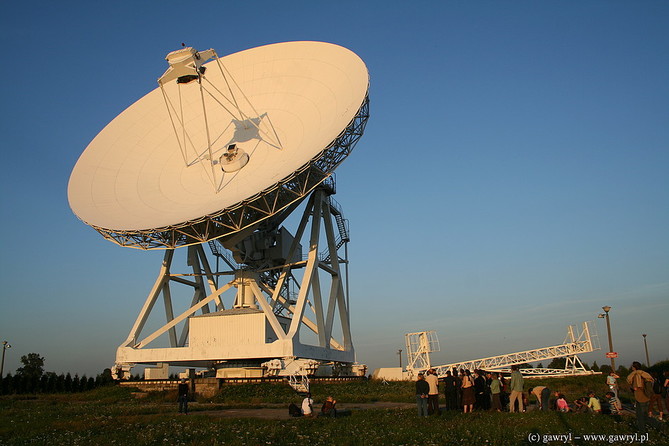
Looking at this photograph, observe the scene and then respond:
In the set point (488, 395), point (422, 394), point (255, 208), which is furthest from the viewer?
point (255, 208)

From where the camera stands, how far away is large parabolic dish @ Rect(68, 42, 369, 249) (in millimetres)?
32125

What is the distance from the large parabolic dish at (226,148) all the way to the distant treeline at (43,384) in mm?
23840

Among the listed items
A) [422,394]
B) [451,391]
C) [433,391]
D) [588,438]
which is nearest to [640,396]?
[588,438]

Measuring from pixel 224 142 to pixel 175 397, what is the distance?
1624cm

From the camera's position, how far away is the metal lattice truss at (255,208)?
31.1 m

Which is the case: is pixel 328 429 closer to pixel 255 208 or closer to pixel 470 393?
pixel 470 393

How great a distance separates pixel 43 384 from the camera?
54344 mm

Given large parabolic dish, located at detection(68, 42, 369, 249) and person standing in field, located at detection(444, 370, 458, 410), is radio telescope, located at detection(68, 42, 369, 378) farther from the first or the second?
person standing in field, located at detection(444, 370, 458, 410)

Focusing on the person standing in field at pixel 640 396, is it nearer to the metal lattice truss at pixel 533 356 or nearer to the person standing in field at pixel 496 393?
the person standing in field at pixel 496 393

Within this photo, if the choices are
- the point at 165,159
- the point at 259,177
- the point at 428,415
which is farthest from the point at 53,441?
the point at 165,159

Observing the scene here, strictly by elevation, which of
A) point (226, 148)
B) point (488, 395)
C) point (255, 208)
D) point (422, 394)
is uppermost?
point (226, 148)

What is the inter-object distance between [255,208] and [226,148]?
8.03m

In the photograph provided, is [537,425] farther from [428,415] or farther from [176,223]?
[176,223]

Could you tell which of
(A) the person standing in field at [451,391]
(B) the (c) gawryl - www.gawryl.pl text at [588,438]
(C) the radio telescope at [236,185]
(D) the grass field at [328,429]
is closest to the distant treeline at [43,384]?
(C) the radio telescope at [236,185]
